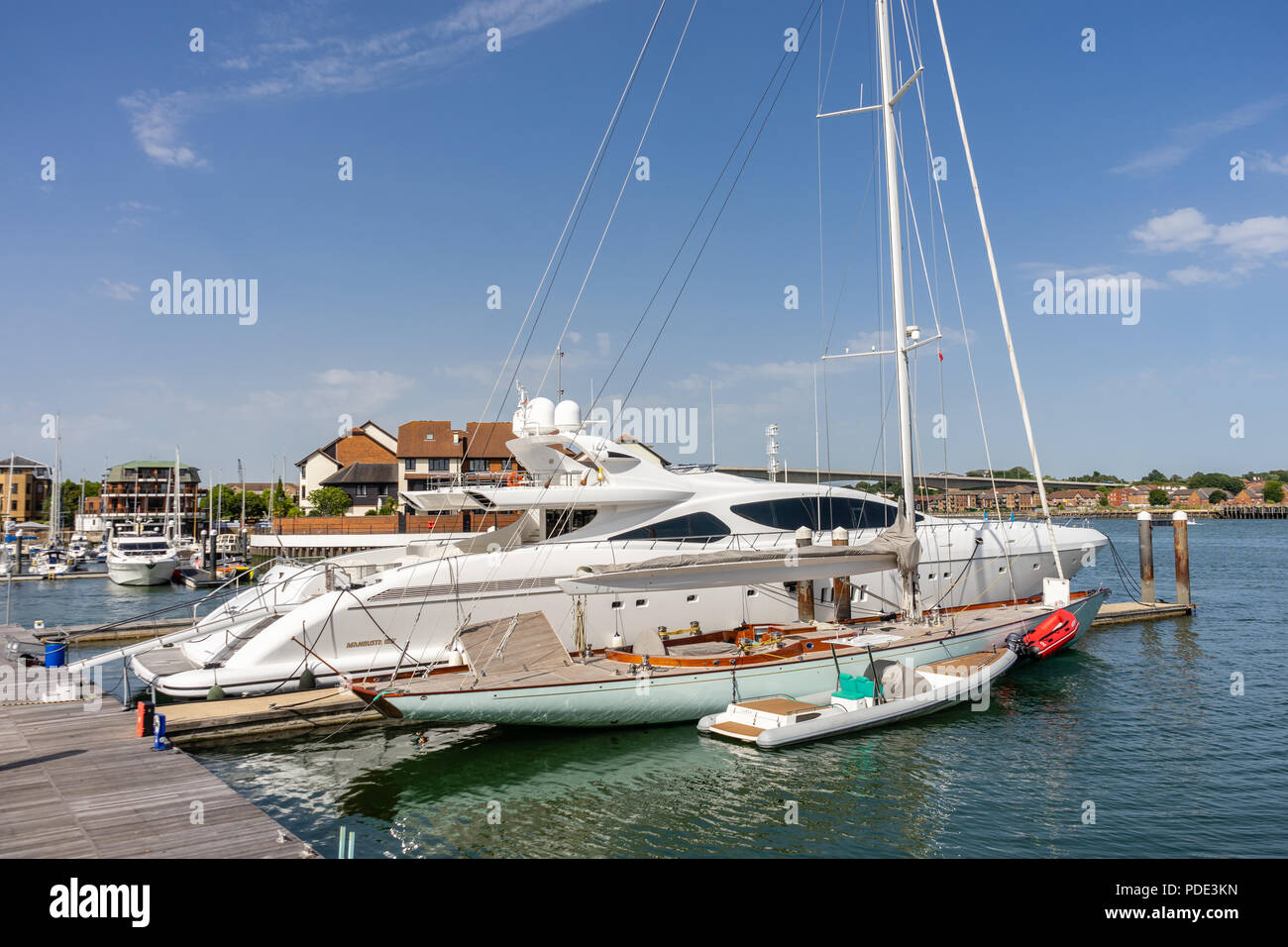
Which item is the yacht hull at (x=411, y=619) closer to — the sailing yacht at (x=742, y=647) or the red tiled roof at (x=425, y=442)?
the sailing yacht at (x=742, y=647)

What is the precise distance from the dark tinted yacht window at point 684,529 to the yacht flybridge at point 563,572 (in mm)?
28

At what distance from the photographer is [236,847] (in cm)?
772

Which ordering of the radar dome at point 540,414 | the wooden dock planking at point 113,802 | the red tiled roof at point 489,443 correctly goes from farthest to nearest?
the red tiled roof at point 489,443 → the radar dome at point 540,414 → the wooden dock planking at point 113,802

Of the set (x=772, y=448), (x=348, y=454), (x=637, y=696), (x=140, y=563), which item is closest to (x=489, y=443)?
(x=348, y=454)

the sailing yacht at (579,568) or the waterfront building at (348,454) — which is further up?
the waterfront building at (348,454)

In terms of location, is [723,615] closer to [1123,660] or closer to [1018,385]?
[1018,385]

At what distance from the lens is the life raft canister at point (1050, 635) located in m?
17.5

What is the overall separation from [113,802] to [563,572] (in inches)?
350

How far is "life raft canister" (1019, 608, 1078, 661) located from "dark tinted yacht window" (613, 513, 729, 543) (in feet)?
22.6

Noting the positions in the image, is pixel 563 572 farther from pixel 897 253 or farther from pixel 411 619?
pixel 897 253

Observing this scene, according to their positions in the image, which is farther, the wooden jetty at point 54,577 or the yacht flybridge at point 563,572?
the wooden jetty at point 54,577

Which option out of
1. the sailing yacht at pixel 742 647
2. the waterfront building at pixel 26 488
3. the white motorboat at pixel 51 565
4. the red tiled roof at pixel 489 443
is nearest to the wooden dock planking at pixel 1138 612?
the sailing yacht at pixel 742 647
